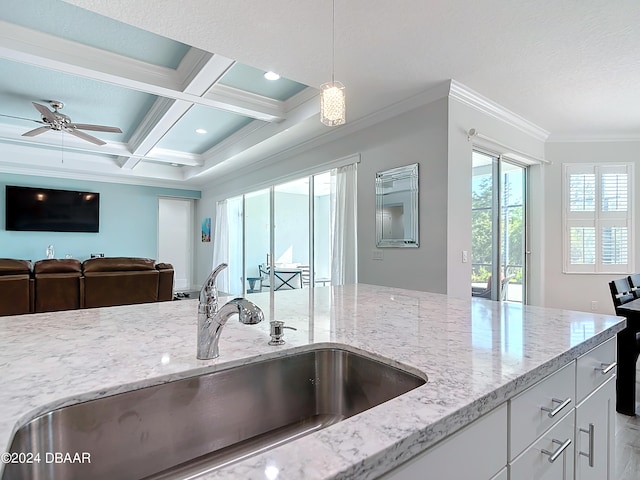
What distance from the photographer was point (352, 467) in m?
0.47

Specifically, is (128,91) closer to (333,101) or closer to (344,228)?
(344,228)

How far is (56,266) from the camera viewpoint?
10.9ft

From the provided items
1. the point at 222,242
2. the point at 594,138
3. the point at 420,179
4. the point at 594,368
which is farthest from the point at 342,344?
the point at 222,242

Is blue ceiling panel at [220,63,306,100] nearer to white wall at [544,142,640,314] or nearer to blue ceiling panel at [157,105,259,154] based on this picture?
blue ceiling panel at [157,105,259,154]

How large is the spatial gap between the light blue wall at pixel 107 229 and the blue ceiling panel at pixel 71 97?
2294mm

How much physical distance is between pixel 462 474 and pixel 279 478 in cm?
40

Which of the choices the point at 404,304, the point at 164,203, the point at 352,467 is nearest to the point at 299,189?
the point at 164,203

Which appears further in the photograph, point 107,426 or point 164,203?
point 164,203

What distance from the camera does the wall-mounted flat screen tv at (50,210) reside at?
6.34 metres

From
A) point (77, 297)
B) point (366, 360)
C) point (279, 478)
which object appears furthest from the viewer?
point (77, 297)

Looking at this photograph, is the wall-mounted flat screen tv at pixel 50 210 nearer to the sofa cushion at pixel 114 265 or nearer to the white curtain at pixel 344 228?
the sofa cushion at pixel 114 265

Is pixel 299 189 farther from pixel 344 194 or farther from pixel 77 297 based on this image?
pixel 77 297

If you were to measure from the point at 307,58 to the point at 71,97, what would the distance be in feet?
A: 9.73

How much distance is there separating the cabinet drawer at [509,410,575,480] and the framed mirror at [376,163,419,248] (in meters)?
2.43
